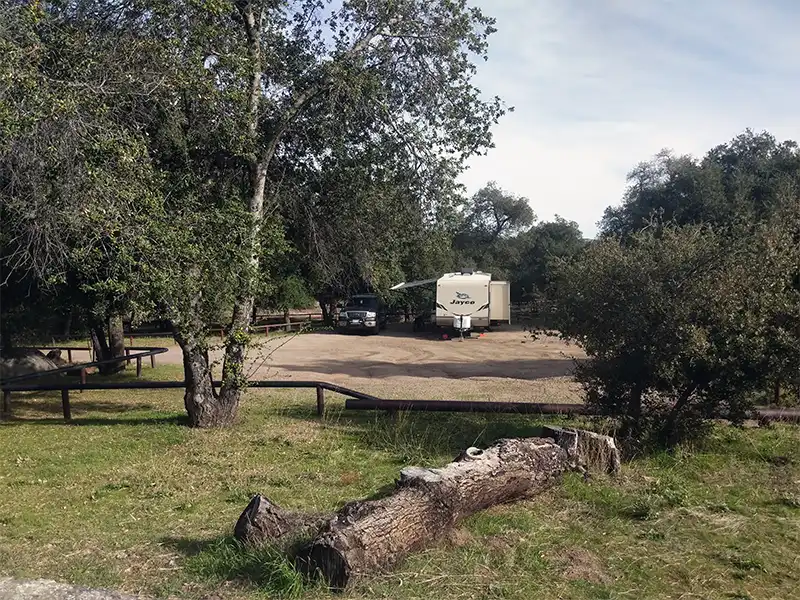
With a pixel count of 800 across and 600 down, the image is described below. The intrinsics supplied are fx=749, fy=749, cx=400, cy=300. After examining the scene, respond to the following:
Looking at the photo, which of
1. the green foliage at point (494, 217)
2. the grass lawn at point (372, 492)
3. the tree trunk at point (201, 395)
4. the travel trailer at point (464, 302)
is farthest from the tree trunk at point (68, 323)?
the green foliage at point (494, 217)

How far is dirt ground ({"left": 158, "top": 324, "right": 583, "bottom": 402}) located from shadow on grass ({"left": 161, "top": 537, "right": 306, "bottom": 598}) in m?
5.75

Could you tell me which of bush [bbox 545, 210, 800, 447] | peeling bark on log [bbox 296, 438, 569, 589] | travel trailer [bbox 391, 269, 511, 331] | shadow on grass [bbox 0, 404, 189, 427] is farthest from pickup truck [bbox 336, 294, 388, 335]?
→ peeling bark on log [bbox 296, 438, 569, 589]

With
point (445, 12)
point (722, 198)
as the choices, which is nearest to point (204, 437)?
point (445, 12)

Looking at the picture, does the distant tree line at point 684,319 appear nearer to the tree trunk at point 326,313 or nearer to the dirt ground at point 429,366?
the dirt ground at point 429,366

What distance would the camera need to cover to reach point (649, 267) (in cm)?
855

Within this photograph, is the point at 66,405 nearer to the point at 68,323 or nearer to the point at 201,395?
the point at 201,395

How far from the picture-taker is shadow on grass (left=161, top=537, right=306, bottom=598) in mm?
4469

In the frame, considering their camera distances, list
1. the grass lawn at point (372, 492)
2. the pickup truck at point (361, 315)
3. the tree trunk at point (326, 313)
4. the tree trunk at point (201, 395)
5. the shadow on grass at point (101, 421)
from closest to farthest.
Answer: the grass lawn at point (372, 492), the tree trunk at point (201, 395), the shadow on grass at point (101, 421), the pickup truck at point (361, 315), the tree trunk at point (326, 313)

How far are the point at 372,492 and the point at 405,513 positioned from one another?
2.04m

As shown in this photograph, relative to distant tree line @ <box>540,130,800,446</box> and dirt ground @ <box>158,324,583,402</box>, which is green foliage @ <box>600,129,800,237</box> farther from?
distant tree line @ <box>540,130,800,446</box>

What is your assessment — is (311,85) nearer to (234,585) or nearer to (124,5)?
(124,5)

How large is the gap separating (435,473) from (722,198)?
103 feet

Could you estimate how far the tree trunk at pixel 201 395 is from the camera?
1050 centimetres

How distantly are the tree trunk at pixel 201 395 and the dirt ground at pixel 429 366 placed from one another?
67cm
